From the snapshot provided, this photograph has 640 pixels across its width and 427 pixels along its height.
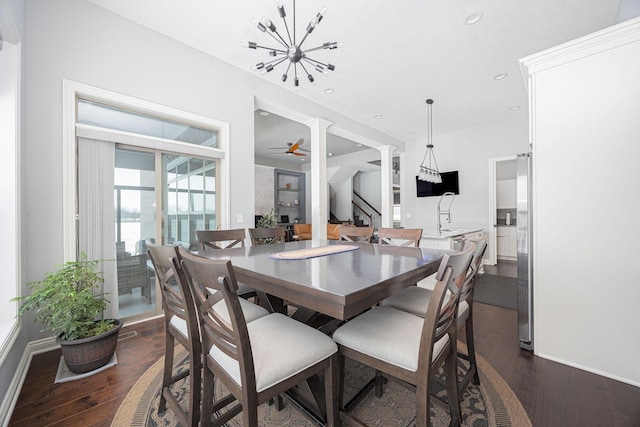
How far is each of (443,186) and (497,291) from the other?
319 centimetres

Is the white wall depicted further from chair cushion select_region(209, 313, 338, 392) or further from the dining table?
chair cushion select_region(209, 313, 338, 392)

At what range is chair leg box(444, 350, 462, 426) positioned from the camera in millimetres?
1200

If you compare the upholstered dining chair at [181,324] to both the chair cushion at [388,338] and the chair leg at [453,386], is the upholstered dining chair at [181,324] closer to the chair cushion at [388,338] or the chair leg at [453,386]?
the chair cushion at [388,338]

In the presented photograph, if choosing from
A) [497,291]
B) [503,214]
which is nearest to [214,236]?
[497,291]

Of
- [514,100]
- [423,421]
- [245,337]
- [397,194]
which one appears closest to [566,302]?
[423,421]

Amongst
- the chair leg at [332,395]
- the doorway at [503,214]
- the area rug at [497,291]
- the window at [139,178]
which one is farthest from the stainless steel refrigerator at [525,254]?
the doorway at [503,214]

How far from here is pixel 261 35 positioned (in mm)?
2717

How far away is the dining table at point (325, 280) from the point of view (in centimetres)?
94

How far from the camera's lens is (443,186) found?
620 centimetres

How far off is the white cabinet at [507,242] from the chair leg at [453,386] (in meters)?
6.09

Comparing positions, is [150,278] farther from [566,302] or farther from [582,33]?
[582,33]

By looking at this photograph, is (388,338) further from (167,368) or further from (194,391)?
(167,368)

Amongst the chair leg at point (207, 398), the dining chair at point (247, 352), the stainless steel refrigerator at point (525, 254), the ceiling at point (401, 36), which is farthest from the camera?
the ceiling at point (401, 36)

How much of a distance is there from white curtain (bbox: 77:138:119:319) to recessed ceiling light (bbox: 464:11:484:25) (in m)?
3.62
